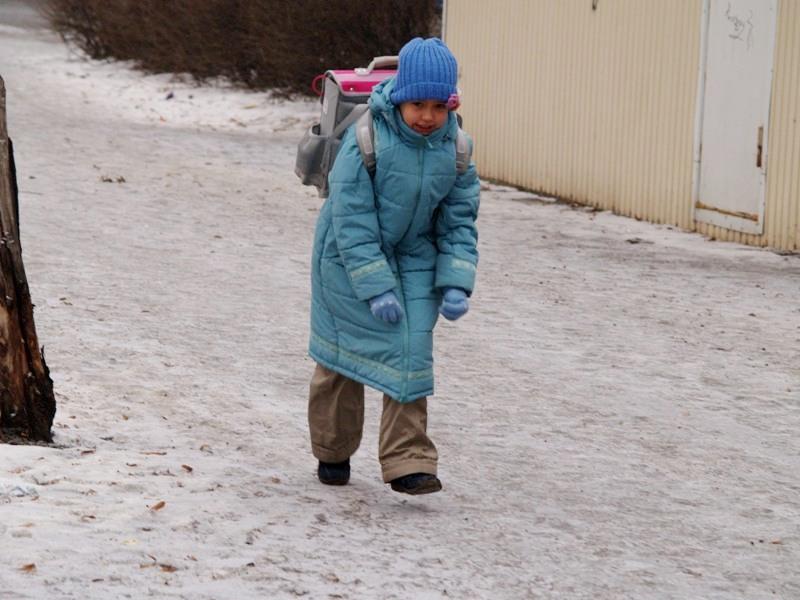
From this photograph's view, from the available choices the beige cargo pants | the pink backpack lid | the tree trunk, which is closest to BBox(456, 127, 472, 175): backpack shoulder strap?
the pink backpack lid

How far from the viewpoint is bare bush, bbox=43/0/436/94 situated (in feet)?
66.0

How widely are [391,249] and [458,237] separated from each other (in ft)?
0.68

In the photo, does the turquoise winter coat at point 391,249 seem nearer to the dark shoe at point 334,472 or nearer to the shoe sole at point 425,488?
the shoe sole at point 425,488

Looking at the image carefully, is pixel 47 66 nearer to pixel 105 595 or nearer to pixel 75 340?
pixel 75 340

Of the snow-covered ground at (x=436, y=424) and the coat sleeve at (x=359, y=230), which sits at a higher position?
the coat sleeve at (x=359, y=230)

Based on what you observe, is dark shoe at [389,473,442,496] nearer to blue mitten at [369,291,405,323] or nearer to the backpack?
blue mitten at [369,291,405,323]

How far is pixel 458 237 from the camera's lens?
5070 millimetres

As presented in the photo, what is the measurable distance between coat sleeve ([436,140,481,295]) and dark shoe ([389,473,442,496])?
590 millimetres

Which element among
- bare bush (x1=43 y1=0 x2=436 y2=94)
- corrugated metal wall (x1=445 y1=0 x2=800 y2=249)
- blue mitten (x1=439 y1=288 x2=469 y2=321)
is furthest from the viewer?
bare bush (x1=43 y1=0 x2=436 y2=94)

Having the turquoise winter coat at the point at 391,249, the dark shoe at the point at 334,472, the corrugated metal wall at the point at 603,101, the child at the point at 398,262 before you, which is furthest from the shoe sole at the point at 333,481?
the corrugated metal wall at the point at 603,101

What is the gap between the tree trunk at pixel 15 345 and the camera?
547 cm

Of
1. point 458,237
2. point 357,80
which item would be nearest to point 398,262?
point 458,237

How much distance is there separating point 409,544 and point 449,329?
3.84 meters

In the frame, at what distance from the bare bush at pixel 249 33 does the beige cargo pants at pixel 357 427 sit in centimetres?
1509
